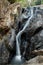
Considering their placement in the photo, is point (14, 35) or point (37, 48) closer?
point (37, 48)

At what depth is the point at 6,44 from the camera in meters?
9.93

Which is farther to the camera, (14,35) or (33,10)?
(33,10)

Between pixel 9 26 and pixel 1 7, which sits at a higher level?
pixel 1 7

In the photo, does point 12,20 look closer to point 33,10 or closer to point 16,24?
point 16,24

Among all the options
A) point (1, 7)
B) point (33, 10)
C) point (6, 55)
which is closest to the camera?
point (6, 55)

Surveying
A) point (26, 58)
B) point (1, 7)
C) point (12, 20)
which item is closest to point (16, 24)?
point (12, 20)

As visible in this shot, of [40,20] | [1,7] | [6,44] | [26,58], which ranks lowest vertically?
[26,58]

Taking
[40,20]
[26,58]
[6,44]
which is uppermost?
[40,20]

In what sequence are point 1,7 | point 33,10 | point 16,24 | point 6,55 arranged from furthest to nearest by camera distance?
1. point 33,10
2. point 16,24
3. point 1,7
4. point 6,55

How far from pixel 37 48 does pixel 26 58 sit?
2.74ft

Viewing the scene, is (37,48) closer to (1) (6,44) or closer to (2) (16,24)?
(1) (6,44)

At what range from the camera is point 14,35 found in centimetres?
1092

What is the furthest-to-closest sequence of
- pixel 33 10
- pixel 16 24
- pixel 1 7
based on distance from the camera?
pixel 33 10
pixel 16 24
pixel 1 7

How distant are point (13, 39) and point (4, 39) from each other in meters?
1.03
